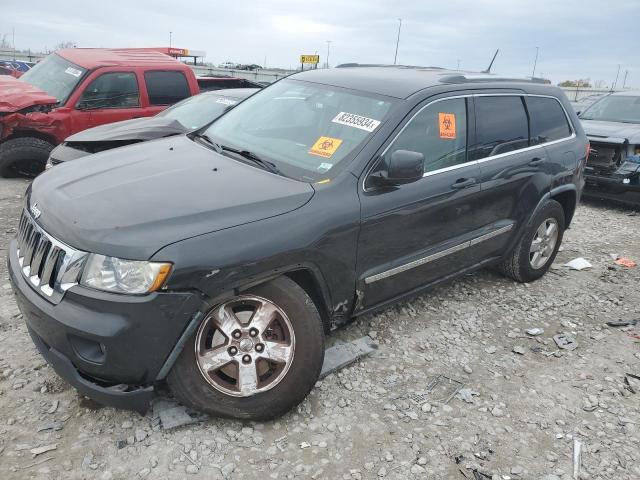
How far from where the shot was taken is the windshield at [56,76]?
6914 millimetres

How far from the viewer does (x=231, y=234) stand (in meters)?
2.37

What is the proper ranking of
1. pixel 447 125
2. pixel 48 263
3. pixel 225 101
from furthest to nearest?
pixel 225 101 → pixel 447 125 → pixel 48 263

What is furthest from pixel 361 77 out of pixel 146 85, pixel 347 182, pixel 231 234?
pixel 146 85

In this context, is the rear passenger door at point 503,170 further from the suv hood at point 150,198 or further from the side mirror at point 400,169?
the suv hood at point 150,198

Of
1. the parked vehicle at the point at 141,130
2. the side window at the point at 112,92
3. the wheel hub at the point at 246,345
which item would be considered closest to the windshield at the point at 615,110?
the parked vehicle at the point at 141,130

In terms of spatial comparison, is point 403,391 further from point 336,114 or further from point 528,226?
point 528,226

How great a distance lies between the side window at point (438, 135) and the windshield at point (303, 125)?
0.72ft

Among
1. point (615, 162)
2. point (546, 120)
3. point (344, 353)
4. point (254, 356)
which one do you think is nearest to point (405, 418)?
point (344, 353)

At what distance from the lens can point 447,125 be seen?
346 cm

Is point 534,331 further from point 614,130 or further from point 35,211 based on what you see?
Result: point 614,130

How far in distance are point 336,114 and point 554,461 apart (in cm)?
236

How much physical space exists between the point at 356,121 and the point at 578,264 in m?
3.39

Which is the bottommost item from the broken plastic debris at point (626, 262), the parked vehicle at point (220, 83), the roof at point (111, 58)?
the broken plastic debris at point (626, 262)

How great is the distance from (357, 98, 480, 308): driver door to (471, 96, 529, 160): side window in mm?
145
